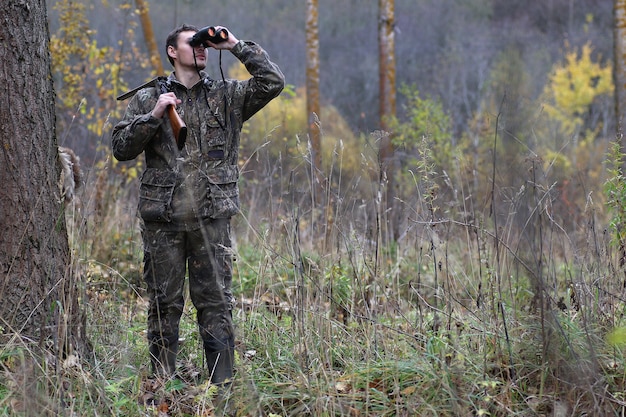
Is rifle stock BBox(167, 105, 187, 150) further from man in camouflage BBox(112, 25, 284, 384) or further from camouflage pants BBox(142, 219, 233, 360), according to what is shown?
camouflage pants BBox(142, 219, 233, 360)

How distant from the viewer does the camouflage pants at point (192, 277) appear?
3.92 m

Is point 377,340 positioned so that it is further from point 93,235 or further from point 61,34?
point 61,34

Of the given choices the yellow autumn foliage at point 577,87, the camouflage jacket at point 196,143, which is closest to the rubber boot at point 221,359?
the camouflage jacket at point 196,143

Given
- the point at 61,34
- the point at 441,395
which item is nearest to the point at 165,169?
the point at 441,395

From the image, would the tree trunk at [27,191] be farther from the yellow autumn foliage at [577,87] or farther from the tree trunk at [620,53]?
the yellow autumn foliage at [577,87]

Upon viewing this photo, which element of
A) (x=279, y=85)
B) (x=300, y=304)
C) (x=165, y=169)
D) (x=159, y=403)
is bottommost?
(x=159, y=403)

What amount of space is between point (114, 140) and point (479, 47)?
40584 mm

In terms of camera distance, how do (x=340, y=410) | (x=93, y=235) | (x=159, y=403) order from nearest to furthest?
(x=340, y=410) → (x=159, y=403) → (x=93, y=235)

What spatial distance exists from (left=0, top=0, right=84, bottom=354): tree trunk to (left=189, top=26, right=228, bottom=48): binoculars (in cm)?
80

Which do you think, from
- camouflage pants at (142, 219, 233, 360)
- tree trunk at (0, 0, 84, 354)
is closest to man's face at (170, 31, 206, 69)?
tree trunk at (0, 0, 84, 354)

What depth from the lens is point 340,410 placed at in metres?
3.26

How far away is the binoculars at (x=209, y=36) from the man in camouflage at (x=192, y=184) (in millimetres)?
36

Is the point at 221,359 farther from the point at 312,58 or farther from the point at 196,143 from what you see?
the point at 312,58

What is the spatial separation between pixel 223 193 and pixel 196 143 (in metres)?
0.33
